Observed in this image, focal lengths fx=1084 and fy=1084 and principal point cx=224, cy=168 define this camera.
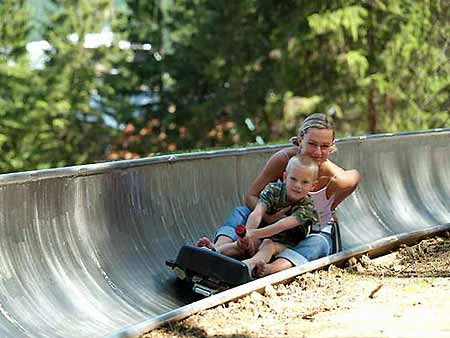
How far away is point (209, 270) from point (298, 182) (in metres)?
0.92

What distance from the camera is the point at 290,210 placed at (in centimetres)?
727

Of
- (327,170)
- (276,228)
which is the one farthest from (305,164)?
(327,170)

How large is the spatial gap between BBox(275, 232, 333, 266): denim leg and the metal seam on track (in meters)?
0.06

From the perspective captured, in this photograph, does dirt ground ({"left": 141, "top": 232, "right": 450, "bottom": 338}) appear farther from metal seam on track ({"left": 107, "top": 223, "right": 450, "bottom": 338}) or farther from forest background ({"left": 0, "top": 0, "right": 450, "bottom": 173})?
forest background ({"left": 0, "top": 0, "right": 450, "bottom": 173})

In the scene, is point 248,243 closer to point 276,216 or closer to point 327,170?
point 276,216

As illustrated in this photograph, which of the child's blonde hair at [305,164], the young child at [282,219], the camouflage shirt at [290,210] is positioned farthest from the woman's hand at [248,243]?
the child's blonde hair at [305,164]

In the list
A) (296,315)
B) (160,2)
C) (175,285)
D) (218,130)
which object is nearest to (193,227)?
(175,285)

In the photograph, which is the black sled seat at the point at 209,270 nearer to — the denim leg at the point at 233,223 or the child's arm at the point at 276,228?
the child's arm at the point at 276,228

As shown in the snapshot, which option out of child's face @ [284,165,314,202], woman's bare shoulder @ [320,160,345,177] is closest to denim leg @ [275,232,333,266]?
child's face @ [284,165,314,202]

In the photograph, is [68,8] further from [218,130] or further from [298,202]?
[298,202]

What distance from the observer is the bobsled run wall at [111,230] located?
598cm

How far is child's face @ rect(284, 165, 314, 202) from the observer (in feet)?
23.5

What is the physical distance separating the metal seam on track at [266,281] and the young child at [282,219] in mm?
221

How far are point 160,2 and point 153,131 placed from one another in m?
5.63
